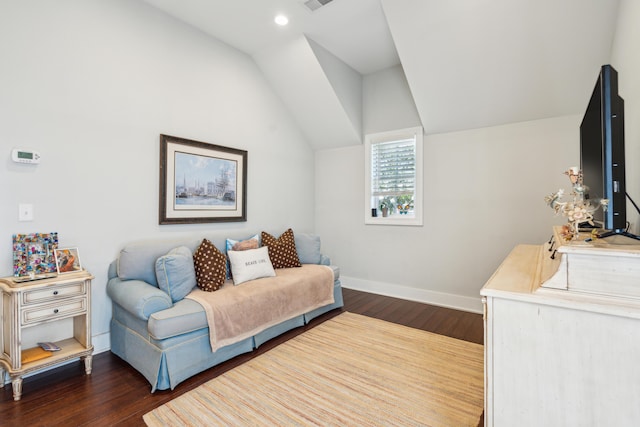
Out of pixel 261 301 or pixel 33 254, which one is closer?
pixel 33 254

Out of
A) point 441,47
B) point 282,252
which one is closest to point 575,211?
point 441,47

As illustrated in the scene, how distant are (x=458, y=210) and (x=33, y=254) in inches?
159

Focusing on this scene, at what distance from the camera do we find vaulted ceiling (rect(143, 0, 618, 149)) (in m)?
2.54

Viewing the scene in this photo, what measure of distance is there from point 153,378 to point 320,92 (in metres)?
3.49

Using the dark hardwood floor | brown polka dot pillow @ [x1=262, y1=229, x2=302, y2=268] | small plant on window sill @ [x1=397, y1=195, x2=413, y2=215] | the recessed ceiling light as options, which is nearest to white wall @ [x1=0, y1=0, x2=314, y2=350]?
the dark hardwood floor

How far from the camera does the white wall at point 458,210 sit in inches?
127

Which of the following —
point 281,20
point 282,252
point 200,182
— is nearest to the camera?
point 281,20

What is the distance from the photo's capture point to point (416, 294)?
3996 millimetres

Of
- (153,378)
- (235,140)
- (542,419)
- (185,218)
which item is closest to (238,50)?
(235,140)

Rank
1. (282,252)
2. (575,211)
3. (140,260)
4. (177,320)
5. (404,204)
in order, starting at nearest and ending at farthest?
(575,211)
(177,320)
(140,260)
(282,252)
(404,204)

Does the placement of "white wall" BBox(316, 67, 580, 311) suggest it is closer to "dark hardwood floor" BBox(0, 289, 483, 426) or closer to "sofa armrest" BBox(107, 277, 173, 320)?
"dark hardwood floor" BBox(0, 289, 483, 426)

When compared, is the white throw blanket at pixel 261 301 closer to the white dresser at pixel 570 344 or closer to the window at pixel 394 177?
the window at pixel 394 177

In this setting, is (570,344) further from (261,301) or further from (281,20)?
(281,20)

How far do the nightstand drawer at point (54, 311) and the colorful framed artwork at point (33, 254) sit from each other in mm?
266
